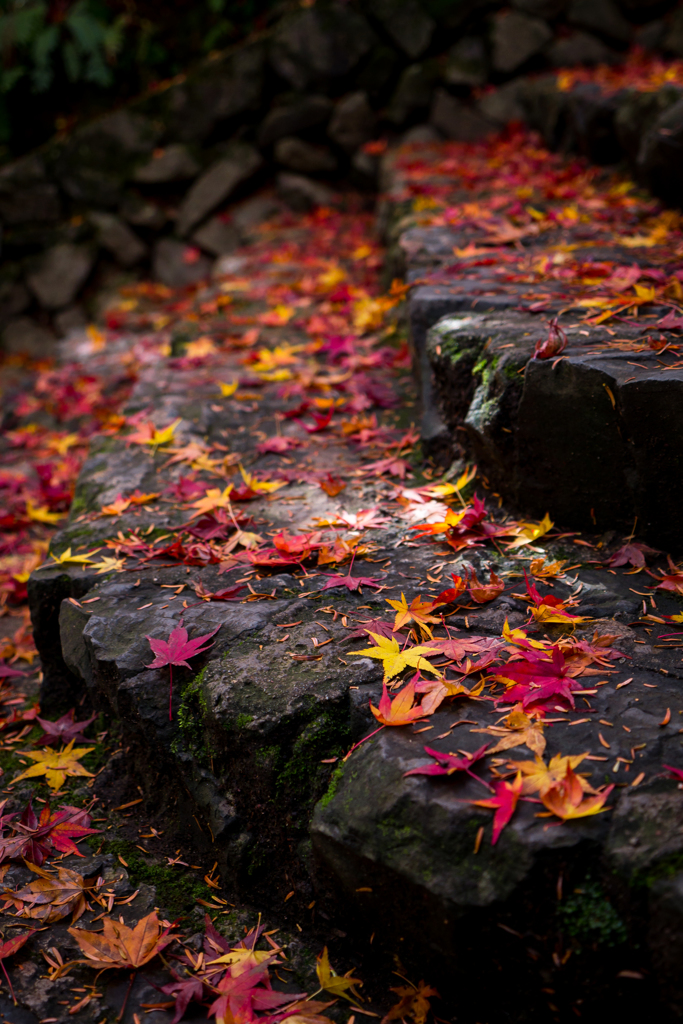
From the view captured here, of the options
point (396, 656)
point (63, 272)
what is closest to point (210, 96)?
point (63, 272)

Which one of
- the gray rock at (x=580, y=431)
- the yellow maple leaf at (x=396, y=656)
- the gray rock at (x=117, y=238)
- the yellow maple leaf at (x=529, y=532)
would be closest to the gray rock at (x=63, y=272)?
the gray rock at (x=117, y=238)

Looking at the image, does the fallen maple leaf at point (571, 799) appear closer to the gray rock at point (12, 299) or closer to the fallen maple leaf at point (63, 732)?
the fallen maple leaf at point (63, 732)

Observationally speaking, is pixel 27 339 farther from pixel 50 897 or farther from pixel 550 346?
pixel 50 897

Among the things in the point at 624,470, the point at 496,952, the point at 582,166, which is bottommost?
the point at 496,952

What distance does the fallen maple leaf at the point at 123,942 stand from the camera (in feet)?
4.48

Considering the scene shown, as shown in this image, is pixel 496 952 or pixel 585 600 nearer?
pixel 496 952

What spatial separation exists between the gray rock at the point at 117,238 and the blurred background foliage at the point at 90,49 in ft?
3.31

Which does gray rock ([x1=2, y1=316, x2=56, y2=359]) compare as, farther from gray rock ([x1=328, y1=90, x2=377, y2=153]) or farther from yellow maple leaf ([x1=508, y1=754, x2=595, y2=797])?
yellow maple leaf ([x1=508, y1=754, x2=595, y2=797])

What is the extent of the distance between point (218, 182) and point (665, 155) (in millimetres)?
4675

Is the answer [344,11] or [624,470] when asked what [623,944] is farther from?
[344,11]

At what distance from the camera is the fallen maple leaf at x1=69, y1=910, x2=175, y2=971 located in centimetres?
137

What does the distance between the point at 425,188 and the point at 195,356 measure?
6.97 ft

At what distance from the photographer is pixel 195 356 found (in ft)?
12.4


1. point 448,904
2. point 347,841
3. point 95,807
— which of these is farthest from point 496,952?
point 95,807
